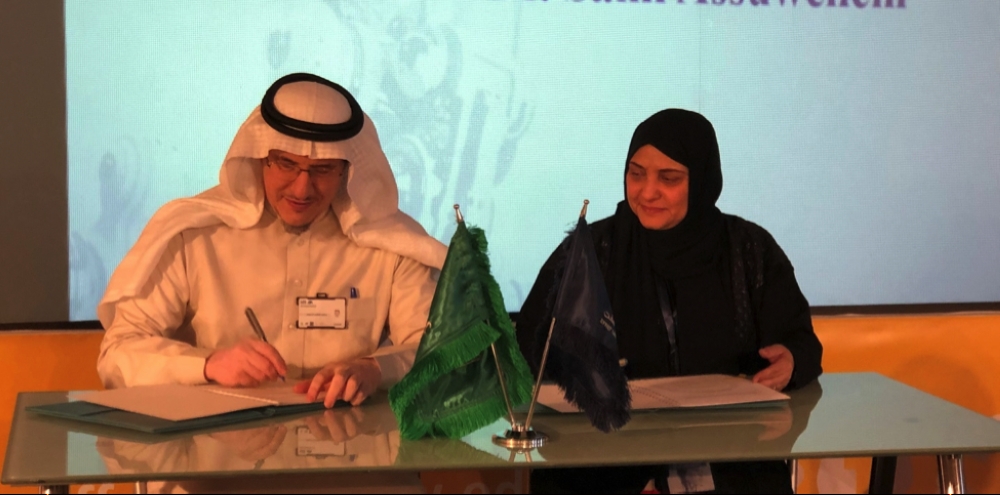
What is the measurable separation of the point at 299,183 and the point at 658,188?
1.04 meters

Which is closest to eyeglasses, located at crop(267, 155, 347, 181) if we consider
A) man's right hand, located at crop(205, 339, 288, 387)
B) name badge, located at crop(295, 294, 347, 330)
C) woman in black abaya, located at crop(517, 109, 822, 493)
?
name badge, located at crop(295, 294, 347, 330)

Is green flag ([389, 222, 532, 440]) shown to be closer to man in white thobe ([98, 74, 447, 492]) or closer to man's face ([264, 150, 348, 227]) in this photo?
man in white thobe ([98, 74, 447, 492])

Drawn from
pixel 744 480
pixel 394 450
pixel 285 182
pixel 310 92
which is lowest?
pixel 744 480

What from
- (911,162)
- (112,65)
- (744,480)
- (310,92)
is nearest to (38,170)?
(112,65)

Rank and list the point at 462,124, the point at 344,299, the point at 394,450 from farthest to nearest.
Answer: the point at 462,124, the point at 344,299, the point at 394,450

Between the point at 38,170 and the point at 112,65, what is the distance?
429 millimetres

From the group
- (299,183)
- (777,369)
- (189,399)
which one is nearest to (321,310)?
(299,183)

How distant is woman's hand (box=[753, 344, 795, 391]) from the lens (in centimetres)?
299

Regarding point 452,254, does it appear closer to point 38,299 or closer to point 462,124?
point 462,124

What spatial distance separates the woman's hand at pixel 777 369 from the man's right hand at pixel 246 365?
4.08ft

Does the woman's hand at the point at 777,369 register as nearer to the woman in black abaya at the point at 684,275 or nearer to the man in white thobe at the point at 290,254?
the woman in black abaya at the point at 684,275

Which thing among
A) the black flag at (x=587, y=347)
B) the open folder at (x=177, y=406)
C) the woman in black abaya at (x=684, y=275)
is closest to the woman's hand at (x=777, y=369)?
the woman in black abaya at (x=684, y=275)

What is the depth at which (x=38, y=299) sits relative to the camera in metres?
3.87

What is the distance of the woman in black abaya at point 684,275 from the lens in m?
3.29
